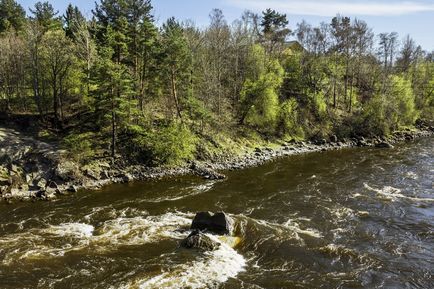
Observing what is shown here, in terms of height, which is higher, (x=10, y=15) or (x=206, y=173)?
(x=10, y=15)

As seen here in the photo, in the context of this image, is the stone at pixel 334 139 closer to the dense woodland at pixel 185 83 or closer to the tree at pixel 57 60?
the dense woodland at pixel 185 83

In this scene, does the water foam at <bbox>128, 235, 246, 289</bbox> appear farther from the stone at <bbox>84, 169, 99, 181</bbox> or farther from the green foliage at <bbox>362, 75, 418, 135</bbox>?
the green foliage at <bbox>362, 75, 418, 135</bbox>

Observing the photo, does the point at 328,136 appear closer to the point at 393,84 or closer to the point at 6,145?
the point at 393,84

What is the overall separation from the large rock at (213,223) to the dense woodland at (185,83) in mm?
16314

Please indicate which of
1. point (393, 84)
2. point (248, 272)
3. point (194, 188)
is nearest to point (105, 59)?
point (194, 188)

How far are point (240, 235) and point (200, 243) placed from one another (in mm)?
3221

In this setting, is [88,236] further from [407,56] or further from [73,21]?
[407,56]

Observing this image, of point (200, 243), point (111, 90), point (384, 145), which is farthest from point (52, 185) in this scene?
point (384, 145)

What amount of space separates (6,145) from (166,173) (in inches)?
590

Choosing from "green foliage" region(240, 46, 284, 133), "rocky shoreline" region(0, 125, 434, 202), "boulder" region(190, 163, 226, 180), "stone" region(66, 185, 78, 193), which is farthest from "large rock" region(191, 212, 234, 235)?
"green foliage" region(240, 46, 284, 133)

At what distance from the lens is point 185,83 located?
1885 inches

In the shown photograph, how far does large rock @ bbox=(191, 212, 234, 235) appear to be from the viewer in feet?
74.7

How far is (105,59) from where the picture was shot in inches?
1442

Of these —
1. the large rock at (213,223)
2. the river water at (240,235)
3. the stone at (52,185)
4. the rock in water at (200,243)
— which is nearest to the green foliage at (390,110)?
the river water at (240,235)
